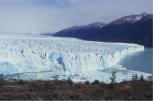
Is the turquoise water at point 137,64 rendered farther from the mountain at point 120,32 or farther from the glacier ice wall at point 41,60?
the mountain at point 120,32

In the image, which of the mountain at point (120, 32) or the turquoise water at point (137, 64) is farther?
the mountain at point (120, 32)

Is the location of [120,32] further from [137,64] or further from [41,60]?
[41,60]

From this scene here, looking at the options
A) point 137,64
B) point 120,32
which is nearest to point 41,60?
point 137,64

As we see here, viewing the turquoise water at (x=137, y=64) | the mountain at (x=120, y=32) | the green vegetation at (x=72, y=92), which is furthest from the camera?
the mountain at (x=120, y=32)

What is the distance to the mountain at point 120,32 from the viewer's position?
53969 millimetres

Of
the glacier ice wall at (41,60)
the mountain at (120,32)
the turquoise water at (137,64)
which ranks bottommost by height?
the turquoise water at (137,64)

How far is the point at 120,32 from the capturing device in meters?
61.7

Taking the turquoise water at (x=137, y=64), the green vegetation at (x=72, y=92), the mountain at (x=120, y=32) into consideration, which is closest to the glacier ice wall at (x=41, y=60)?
the turquoise water at (x=137, y=64)

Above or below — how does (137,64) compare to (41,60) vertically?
below

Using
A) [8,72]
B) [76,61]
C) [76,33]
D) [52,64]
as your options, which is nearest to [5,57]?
[8,72]

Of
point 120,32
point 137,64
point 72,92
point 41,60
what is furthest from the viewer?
point 120,32

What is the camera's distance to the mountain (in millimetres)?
53969

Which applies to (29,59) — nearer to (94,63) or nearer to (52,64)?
(52,64)

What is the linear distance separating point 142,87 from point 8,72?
7.38 meters
